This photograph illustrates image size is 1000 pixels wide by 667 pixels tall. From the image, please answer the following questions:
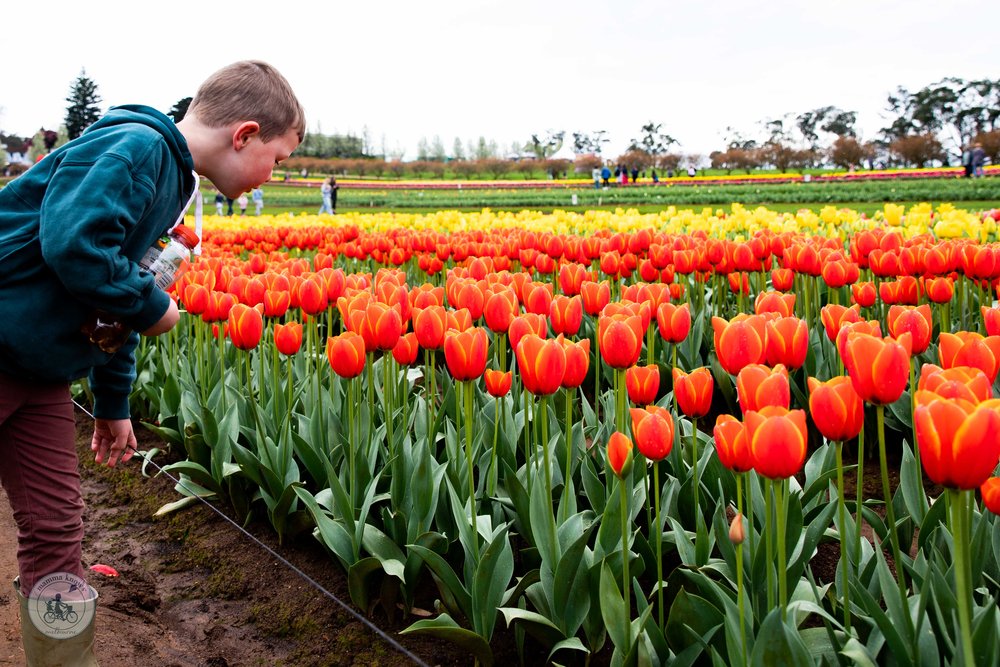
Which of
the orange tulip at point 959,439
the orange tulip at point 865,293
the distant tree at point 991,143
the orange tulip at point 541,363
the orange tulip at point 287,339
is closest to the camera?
the orange tulip at point 959,439

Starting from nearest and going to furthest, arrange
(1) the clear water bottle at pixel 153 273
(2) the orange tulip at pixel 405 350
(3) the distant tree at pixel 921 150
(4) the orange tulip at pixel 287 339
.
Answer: (1) the clear water bottle at pixel 153 273, (2) the orange tulip at pixel 405 350, (4) the orange tulip at pixel 287 339, (3) the distant tree at pixel 921 150

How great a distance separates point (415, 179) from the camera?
60562mm

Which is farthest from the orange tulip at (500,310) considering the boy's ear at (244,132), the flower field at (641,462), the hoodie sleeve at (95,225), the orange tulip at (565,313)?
the hoodie sleeve at (95,225)

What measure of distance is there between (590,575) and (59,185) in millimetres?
1489

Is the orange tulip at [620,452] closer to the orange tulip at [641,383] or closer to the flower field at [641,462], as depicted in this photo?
the flower field at [641,462]

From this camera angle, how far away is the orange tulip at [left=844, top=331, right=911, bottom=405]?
1.39 m

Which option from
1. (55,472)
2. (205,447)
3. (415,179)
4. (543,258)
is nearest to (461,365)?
(55,472)

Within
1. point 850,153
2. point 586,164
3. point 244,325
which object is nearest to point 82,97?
point 586,164

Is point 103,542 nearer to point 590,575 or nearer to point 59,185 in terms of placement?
point 59,185

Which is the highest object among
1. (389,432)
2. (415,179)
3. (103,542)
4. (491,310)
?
(415,179)

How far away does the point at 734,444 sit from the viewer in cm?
137

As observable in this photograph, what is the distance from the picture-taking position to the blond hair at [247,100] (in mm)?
2115

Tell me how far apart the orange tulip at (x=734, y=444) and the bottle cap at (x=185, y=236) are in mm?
1509

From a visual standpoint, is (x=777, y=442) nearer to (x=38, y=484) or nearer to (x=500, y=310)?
(x=500, y=310)
